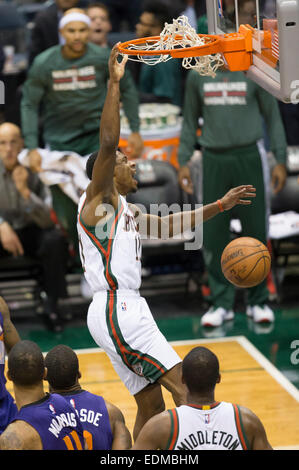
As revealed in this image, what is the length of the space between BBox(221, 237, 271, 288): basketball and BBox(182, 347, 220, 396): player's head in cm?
171

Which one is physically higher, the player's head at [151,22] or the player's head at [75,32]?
the player's head at [75,32]

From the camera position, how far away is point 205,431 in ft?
13.7

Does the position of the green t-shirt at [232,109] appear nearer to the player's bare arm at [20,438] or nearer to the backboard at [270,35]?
the backboard at [270,35]

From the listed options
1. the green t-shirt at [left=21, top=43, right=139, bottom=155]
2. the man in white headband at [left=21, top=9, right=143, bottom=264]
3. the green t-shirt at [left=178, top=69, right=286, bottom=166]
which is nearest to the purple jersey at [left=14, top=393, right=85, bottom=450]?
the green t-shirt at [left=178, top=69, right=286, bottom=166]

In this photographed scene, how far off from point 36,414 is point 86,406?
1.62 feet

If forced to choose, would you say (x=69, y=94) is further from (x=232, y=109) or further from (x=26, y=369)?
(x=26, y=369)

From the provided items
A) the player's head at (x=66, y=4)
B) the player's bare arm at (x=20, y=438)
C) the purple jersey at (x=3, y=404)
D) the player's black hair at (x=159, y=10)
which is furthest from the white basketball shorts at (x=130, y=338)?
the player's black hair at (x=159, y=10)

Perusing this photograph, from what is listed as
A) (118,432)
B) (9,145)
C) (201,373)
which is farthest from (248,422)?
(9,145)

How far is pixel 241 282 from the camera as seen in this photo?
5996mm

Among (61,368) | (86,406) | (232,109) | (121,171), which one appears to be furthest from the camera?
(232,109)

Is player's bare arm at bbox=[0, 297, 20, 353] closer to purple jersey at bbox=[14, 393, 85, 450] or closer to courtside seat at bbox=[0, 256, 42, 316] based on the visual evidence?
purple jersey at bbox=[14, 393, 85, 450]

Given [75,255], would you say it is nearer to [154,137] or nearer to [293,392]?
[154,137]

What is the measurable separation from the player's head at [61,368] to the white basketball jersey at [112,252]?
79 centimetres

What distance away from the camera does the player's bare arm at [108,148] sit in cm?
493
